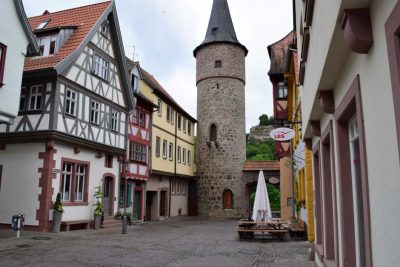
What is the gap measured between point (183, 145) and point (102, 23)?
1549 cm

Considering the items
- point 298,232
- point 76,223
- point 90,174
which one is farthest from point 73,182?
point 298,232

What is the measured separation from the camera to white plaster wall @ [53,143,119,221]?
16.2m

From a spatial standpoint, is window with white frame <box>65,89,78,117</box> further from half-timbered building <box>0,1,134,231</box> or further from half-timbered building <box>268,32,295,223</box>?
half-timbered building <box>268,32,295,223</box>

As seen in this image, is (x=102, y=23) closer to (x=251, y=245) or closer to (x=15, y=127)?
(x=15, y=127)

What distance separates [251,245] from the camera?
13742 millimetres

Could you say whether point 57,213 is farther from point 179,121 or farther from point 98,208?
point 179,121

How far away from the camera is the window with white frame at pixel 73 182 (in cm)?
1691

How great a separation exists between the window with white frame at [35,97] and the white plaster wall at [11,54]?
278 centimetres

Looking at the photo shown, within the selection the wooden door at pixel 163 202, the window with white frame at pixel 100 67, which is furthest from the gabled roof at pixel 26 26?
the wooden door at pixel 163 202

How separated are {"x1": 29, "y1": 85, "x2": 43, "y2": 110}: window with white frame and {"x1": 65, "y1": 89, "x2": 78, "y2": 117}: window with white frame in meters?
1.00

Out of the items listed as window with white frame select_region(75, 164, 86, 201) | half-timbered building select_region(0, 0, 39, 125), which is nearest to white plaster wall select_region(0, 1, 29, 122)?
half-timbered building select_region(0, 0, 39, 125)

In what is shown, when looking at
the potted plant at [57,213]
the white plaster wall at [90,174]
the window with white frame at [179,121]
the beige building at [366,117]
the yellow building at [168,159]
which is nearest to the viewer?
the beige building at [366,117]

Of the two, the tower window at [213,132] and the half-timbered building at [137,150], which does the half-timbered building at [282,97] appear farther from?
the tower window at [213,132]

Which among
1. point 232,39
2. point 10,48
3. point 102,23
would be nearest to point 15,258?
point 10,48
